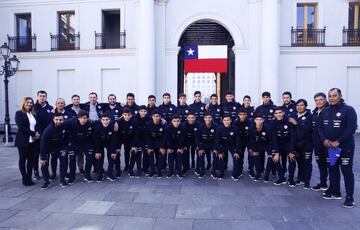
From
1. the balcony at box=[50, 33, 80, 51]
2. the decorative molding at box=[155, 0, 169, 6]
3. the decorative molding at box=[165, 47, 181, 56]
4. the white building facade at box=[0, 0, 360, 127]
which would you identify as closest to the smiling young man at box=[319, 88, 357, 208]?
the white building facade at box=[0, 0, 360, 127]

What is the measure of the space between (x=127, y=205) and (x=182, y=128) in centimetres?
277

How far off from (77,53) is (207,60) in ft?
24.8

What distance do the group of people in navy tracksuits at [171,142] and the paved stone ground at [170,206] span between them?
0.44 meters

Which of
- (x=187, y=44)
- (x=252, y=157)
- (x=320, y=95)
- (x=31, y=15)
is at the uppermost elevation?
(x=31, y=15)

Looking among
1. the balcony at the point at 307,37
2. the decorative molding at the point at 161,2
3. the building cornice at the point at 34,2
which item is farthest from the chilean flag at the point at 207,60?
the building cornice at the point at 34,2

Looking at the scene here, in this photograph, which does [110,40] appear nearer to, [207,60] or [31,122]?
[207,60]

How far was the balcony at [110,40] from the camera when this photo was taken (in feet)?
56.5

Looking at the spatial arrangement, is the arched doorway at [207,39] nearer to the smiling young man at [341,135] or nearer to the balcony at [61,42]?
the balcony at [61,42]

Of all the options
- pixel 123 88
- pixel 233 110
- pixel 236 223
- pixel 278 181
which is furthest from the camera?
pixel 123 88

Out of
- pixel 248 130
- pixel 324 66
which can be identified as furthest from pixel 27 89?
pixel 324 66

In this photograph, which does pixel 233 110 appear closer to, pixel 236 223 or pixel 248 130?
pixel 248 130

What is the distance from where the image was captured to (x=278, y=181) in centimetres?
702

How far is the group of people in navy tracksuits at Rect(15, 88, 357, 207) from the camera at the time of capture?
6.64 meters

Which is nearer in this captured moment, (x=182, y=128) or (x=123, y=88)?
(x=182, y=128)
